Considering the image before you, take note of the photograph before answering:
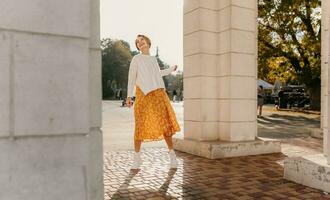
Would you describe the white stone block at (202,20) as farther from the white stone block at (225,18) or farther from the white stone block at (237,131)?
the white stone block at (237,131)

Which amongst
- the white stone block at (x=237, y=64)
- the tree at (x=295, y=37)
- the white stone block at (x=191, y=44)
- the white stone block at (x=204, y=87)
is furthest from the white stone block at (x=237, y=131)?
the tree at (x=295, y=37)

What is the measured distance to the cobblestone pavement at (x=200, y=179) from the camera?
407 centimetres

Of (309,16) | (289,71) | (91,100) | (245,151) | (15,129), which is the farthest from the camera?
(289,71)

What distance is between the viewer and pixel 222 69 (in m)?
6.96

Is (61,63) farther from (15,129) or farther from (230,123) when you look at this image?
(230,123)

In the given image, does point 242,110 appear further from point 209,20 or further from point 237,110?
point 209,20

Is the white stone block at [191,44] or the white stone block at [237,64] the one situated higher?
the white stone block at [191,44]

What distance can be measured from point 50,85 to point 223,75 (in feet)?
16.9

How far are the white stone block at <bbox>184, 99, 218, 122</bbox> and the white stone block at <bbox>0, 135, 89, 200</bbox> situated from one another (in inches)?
189

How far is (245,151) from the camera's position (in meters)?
6.66

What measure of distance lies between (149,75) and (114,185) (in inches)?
70.9

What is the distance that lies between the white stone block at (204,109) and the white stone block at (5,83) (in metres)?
5.14

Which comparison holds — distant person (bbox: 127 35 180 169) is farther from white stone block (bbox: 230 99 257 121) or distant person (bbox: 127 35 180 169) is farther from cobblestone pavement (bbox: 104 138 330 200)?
white stone block (bbox: 230 99 257 121)

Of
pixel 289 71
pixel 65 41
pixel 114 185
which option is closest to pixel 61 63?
pixel 65 41
